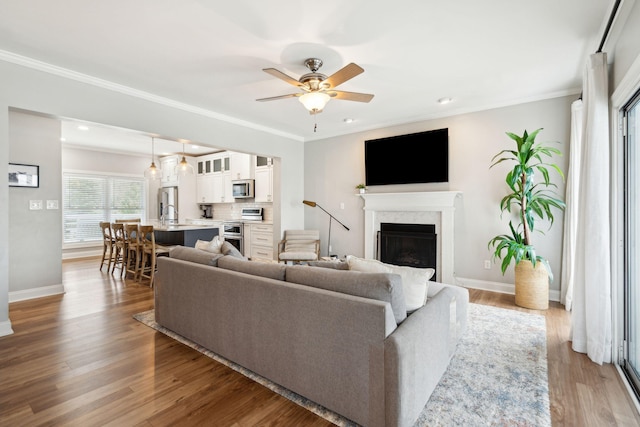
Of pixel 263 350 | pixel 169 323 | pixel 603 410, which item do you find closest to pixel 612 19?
pixel 603 410

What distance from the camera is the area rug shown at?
1725 millimetres

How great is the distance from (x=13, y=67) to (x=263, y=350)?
3495 millimetres

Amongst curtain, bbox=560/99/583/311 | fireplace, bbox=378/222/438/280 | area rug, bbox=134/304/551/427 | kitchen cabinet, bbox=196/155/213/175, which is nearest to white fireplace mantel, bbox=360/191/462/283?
fireplace, bbox=378/222/438/280

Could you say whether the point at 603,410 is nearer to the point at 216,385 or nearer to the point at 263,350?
the point at 263,350

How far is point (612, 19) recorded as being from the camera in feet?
7.39

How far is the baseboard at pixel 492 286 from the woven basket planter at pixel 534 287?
437 millimetres

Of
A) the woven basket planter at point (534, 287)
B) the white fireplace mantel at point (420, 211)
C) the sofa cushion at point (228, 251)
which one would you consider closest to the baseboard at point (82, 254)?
the sofa cushion at point (228, 251)

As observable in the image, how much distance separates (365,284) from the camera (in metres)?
1.70

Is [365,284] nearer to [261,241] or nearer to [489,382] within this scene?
[489,382]

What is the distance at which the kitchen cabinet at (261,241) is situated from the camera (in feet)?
20.7

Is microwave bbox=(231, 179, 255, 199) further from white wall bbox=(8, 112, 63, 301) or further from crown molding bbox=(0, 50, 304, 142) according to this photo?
white wall bbox=(8, 112, 63, 301)

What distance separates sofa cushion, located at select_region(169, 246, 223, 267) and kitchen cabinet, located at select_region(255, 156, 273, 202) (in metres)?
3.66

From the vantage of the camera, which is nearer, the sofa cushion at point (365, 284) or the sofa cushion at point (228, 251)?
the sofa cushion at point (365, 284)

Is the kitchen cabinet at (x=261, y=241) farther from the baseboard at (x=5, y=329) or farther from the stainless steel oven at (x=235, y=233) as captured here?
the baseboard at (x=5, y=329)
